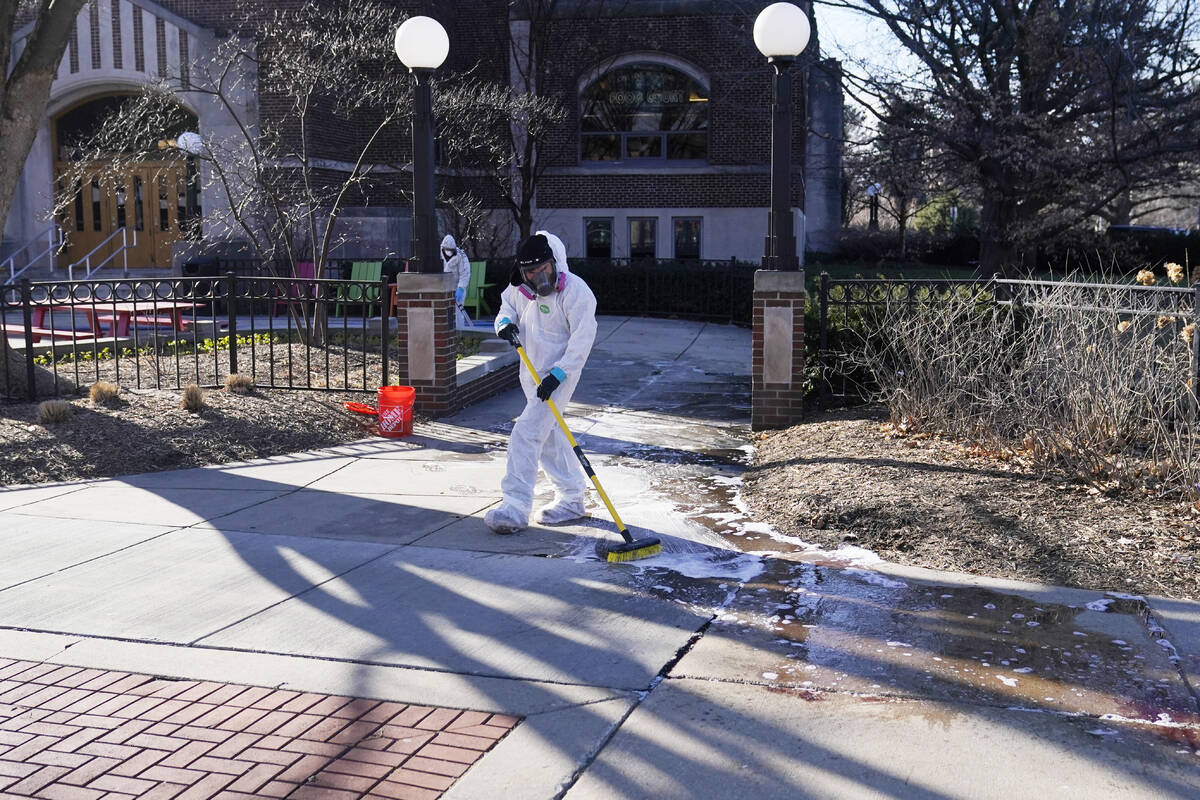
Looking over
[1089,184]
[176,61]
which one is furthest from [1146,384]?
[176,61]

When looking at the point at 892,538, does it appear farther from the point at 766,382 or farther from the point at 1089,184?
the point at 1089,184

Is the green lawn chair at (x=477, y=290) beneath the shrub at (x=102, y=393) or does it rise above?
above

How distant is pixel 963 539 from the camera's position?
6.18 m

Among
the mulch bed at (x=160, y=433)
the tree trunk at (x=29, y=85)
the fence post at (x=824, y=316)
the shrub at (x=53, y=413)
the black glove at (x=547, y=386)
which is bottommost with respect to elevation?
the mulch bed at (x=160, y=433)

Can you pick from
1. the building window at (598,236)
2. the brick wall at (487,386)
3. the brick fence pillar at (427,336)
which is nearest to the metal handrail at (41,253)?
the building window at (598,236)

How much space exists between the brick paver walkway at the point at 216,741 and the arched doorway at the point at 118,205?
70.2 feet

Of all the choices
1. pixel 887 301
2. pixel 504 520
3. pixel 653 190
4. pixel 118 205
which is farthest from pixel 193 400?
pixel 653 190

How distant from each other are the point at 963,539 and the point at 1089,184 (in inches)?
667

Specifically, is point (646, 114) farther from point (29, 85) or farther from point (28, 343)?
point (28, 343)

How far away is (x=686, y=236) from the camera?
28.0 m

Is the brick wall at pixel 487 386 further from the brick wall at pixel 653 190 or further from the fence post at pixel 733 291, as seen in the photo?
the brick wall at pixel 653 190

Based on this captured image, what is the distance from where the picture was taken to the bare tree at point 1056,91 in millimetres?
19609

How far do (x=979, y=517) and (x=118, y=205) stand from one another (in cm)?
2312

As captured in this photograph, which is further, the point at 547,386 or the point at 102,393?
the point at 102,393
